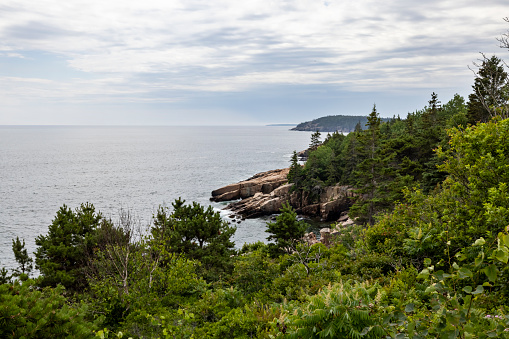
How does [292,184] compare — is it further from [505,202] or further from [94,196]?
[505,202]

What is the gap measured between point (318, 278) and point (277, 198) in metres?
51.8

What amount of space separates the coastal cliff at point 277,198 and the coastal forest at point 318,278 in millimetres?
34095

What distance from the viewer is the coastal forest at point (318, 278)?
4348 millimetres

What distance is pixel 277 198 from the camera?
213 ft

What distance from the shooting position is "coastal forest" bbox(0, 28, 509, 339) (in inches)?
171

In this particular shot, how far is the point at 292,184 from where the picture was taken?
6819 centimetres

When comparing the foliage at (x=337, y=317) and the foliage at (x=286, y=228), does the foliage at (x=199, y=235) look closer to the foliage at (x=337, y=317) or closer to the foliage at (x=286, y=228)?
the foliage at (x=286, y=228)

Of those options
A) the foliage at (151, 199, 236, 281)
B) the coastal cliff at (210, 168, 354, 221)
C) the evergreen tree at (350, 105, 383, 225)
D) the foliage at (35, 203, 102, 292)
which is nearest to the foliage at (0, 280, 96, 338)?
the foliage at (151, 199, 236, 281)

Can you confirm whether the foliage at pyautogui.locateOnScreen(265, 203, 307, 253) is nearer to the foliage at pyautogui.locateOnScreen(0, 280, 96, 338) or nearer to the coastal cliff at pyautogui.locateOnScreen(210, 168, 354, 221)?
the foliage at pyautogui.locateOnScreen(0, 280, 96, 338)

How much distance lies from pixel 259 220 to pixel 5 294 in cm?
5337

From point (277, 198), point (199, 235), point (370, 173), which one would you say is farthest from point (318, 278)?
point (277, 198)

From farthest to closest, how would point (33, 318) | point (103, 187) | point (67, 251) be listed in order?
point (103, 187) < point (67, 251) < point (33, 318)

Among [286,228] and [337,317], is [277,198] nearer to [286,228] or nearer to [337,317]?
[286,228]

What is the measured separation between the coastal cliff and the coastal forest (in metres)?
34.1
